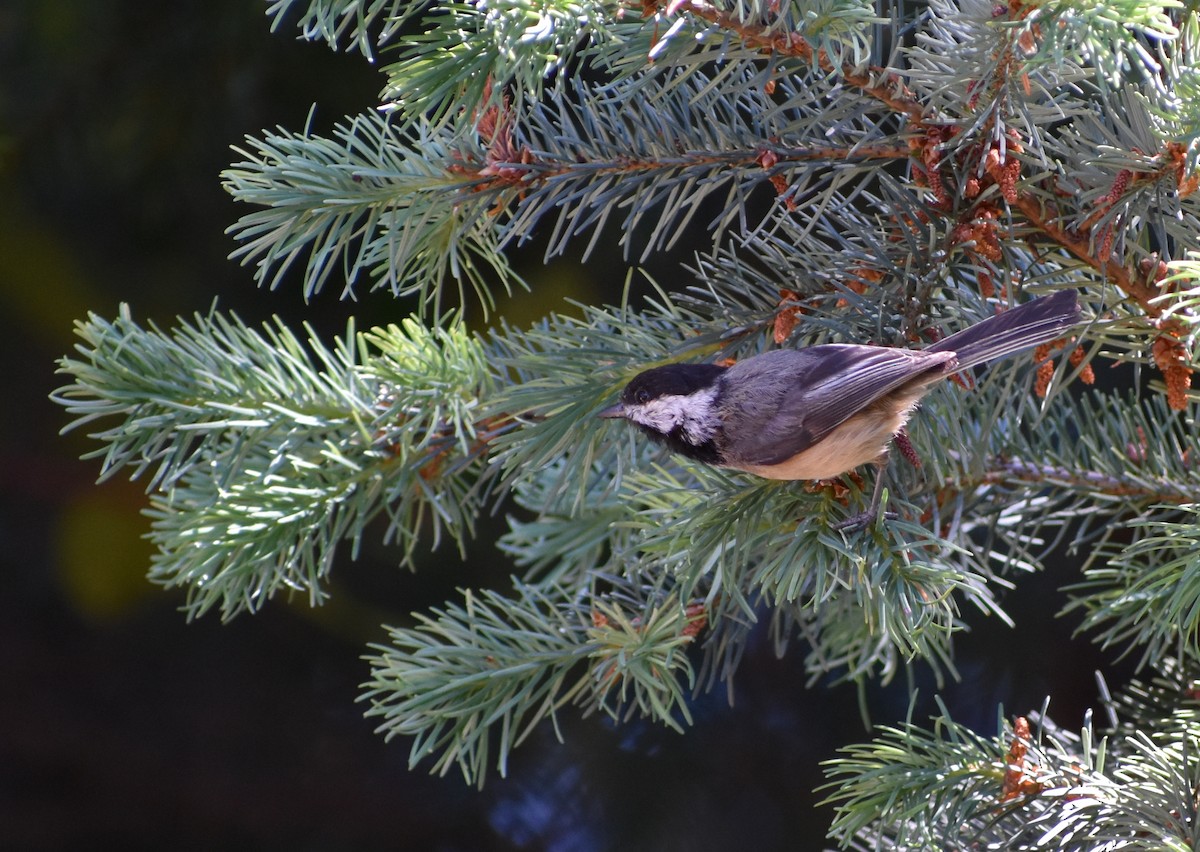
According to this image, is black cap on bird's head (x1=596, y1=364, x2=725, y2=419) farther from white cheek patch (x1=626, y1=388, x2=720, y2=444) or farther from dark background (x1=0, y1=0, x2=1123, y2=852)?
dark background (x1=0, y1=0, x2=1123, y2=852)

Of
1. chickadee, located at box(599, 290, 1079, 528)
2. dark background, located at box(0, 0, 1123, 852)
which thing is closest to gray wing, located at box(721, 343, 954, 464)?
chickadee, located at box(599, 290, 1079, 528)

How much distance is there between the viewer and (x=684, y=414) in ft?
2.37

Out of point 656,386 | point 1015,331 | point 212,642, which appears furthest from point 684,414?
point 212,642

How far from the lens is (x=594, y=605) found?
0.72 metres

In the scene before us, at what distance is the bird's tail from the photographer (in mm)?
599

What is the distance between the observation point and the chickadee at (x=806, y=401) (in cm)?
65

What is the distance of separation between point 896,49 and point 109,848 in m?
1.07

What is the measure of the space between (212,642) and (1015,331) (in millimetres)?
908

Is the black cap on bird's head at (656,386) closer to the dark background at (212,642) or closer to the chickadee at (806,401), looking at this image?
the chickadee at (806,401)

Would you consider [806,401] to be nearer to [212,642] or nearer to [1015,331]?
[1015,331]

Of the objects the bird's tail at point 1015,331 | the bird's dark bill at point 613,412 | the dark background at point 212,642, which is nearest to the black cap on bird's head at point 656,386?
the bird's dark bill at point 613,412

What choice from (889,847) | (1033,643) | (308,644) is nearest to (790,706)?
(1033,643)

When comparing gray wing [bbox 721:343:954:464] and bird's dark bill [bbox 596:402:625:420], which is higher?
bird's dark bill [bbox 596:402:625:420]

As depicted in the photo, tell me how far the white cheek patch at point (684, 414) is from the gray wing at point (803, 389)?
0.04 ft
